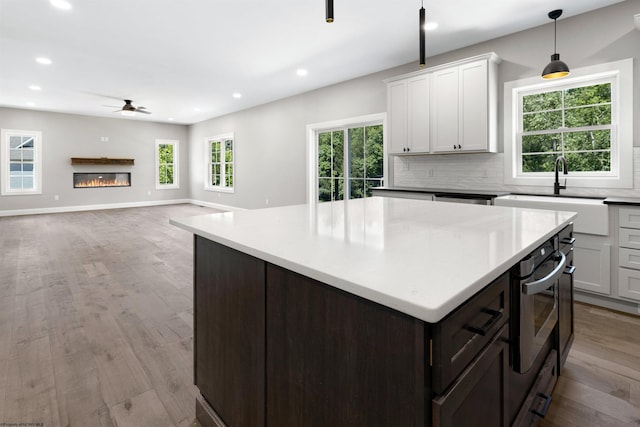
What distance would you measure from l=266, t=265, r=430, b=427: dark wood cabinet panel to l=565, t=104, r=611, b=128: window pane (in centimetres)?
399

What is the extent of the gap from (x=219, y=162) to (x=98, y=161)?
10.8 feet

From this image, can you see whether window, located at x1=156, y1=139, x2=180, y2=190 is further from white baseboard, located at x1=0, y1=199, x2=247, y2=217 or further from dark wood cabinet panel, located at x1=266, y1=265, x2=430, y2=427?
dark wood cabinet panel, located at x1=266, y1=265, x2=430, y2=427

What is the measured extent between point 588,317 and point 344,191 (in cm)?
396

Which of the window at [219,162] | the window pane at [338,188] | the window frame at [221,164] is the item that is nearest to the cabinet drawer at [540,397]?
the window pane at [338,188]

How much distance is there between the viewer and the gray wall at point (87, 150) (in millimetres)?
8633

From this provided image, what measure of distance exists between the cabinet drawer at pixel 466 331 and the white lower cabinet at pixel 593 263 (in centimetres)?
263

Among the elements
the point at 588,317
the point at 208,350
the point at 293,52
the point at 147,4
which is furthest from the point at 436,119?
the point at 208,350

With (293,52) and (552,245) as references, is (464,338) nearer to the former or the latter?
(552,245)

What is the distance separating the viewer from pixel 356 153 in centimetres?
588

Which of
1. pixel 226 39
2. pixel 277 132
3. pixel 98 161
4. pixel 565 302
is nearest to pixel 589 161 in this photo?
pixel 565 302

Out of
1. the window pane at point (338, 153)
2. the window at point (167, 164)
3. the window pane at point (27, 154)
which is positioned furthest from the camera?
the window at point (167, 164)

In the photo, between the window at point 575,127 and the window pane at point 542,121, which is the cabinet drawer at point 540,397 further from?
the window pane at point 542,121

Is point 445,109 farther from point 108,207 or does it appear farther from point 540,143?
point 108,207

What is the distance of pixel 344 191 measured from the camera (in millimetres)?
6094
